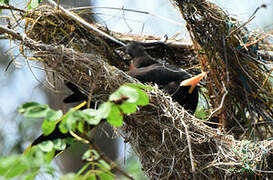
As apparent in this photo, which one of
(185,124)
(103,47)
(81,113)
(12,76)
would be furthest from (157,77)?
(12,76)

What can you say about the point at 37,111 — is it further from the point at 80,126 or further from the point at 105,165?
the point at 105,165

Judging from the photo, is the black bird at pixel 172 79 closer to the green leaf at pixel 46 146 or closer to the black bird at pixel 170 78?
the black bird at pixel 170 78

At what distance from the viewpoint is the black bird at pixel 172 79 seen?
2650mm

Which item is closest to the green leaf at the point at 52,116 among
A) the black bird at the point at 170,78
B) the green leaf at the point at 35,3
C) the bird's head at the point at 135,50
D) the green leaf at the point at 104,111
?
the green leaf at the point at 104,111

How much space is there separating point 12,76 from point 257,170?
362 centimetres

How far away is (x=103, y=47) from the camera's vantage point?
275cm

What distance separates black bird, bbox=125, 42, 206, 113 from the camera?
265 cm

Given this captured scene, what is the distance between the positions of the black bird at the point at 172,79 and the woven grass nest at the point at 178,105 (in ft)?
0.44

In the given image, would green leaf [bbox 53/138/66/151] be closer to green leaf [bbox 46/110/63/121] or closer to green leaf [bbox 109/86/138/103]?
green leaf [bbox 46/110/63/121]

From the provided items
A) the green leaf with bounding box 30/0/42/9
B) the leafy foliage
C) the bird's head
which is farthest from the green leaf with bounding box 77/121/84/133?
the bird's head

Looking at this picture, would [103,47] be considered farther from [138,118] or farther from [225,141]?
[225,141]

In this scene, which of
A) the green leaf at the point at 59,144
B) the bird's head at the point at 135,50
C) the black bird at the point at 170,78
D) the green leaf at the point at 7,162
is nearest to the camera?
the green leaf at the point at 7,162

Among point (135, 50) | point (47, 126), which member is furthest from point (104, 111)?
point (135, 50)

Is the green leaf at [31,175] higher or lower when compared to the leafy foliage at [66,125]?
lower
